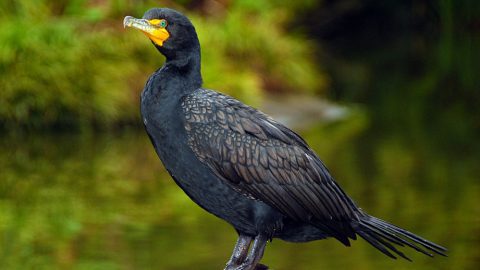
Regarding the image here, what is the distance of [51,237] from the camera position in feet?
29.8

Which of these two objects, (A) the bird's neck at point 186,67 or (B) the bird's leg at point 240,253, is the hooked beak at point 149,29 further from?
(B) the bird's leg at point 240,253

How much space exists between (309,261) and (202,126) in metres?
3.44

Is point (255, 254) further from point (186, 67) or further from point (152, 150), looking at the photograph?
point (152, 150)

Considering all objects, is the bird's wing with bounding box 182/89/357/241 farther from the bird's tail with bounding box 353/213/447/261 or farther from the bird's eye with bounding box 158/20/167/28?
the bird's eye with bounding box 158/20/167/28

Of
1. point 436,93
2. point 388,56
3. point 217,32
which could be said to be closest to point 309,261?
point 217,32

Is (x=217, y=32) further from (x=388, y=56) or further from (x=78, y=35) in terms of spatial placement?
(x=388, y=56)

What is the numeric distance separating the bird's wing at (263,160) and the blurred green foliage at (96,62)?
7941 mm

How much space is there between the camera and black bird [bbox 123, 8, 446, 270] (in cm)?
491

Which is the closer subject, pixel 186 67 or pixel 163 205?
pixel 186 67

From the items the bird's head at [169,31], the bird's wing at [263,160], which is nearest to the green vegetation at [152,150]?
the bird's wing at [263,160]

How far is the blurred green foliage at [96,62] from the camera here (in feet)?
42.4

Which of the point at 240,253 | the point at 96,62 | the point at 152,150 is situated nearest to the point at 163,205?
the point at 152,150

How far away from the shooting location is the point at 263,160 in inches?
199

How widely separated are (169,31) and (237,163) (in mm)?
568
